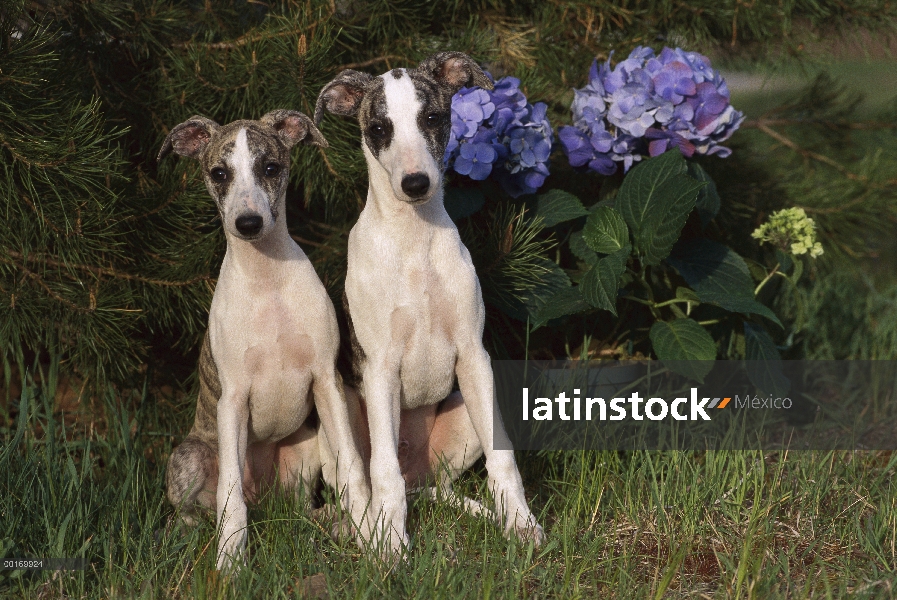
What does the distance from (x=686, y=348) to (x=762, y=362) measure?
46cm

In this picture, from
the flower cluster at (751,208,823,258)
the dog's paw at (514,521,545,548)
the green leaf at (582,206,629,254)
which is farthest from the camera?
the flower cluster at (751,208,823,258)

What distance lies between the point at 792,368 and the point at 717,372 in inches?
30.5

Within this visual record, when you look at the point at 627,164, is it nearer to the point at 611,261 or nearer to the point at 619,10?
the point at 611,261

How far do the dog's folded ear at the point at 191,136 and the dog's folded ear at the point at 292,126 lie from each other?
18 centimetres

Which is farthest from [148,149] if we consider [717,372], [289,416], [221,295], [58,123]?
[717,372]

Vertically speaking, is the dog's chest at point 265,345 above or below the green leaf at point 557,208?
below

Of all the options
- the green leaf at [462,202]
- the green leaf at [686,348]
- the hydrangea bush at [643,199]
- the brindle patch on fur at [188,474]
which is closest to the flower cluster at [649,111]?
the hydrangea bush at [643,199]

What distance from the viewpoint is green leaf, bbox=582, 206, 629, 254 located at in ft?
11.2

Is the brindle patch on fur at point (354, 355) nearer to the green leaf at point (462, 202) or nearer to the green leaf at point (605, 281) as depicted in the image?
the green leaf at point (462, 202)

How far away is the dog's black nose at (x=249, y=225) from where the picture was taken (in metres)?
2.63

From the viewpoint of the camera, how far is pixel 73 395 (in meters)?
4.05

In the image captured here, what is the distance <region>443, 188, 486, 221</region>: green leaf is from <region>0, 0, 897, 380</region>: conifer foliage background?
0.38 ft

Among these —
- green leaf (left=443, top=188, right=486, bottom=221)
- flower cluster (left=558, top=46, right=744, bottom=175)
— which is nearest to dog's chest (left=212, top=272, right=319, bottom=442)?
green leaf (left=443, top=188, right=486, bottom=221)

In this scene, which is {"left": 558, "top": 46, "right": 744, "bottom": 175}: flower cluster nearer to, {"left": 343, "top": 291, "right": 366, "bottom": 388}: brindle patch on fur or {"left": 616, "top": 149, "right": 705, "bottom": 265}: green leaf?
{"left": 616, "top": 149, "right": 705, "bottom": 265}: green leaf
